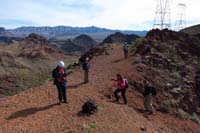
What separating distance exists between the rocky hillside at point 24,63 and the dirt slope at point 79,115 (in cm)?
6962

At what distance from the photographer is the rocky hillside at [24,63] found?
99125mm

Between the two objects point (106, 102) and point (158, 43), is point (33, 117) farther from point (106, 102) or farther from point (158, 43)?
point (158, 43)

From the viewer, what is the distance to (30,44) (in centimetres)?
16088

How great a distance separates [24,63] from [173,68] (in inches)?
4006

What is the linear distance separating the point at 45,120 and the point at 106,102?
13.0 feet

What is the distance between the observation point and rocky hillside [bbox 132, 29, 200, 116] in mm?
22641

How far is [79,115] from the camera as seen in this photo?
16703mm

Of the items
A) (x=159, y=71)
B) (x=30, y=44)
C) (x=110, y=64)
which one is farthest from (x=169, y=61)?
(x=30, y=44)

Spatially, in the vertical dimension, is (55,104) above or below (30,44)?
above

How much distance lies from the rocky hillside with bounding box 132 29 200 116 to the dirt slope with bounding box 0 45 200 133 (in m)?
1.45

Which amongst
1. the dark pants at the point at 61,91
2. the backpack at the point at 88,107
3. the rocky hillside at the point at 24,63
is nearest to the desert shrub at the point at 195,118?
the backpack at the point at 88,107

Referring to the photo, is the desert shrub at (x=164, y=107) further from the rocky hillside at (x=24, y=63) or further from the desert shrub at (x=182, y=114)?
the rocky hillside at (x=24, y=63)

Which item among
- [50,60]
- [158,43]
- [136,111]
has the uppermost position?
[158,43]

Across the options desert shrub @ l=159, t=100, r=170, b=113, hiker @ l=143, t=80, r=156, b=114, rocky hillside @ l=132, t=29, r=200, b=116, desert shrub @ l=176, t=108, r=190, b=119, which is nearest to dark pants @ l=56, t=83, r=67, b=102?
hiker @ l=143, t=80, r=156, b=114
